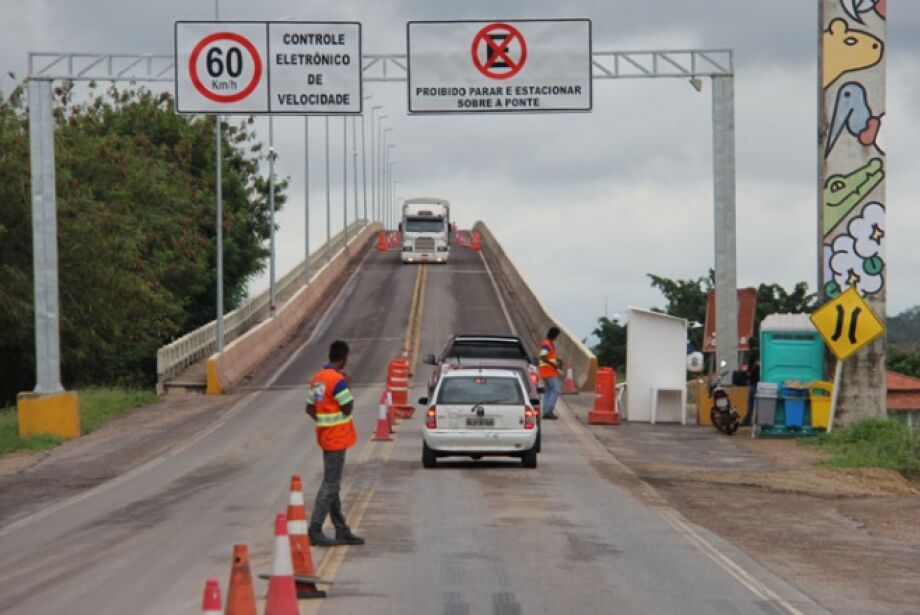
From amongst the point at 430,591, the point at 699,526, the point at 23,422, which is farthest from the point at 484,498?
the point at 23,422

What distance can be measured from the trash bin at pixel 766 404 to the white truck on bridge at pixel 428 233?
60.0 metres

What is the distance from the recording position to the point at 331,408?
53.6ft

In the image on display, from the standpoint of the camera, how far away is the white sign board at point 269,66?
1356 inches

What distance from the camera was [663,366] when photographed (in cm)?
3709

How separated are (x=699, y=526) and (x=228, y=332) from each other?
42.0 m

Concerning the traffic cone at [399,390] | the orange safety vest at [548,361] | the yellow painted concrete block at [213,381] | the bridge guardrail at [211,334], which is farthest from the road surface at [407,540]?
the bridge guardrail at [211,334]

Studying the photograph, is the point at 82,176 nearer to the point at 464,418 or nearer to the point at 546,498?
the point at 464,418

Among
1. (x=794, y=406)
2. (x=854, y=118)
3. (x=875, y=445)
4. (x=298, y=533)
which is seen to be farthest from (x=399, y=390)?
(x=298, y=533)

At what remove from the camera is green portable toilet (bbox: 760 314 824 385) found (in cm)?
3425

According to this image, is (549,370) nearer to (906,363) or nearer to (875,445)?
(875,445)

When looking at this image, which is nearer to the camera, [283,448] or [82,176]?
[283,448]

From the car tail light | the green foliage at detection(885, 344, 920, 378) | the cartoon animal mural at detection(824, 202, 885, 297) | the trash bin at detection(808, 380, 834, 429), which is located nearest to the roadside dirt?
the trash bin at detection(808, 380, 834, 429)

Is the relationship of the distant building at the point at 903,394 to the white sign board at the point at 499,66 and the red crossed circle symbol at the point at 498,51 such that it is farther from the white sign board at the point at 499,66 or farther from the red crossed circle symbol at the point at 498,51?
the red crossed circle symbol at the point at 498,51

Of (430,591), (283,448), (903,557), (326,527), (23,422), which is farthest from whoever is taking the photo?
(23,422)
